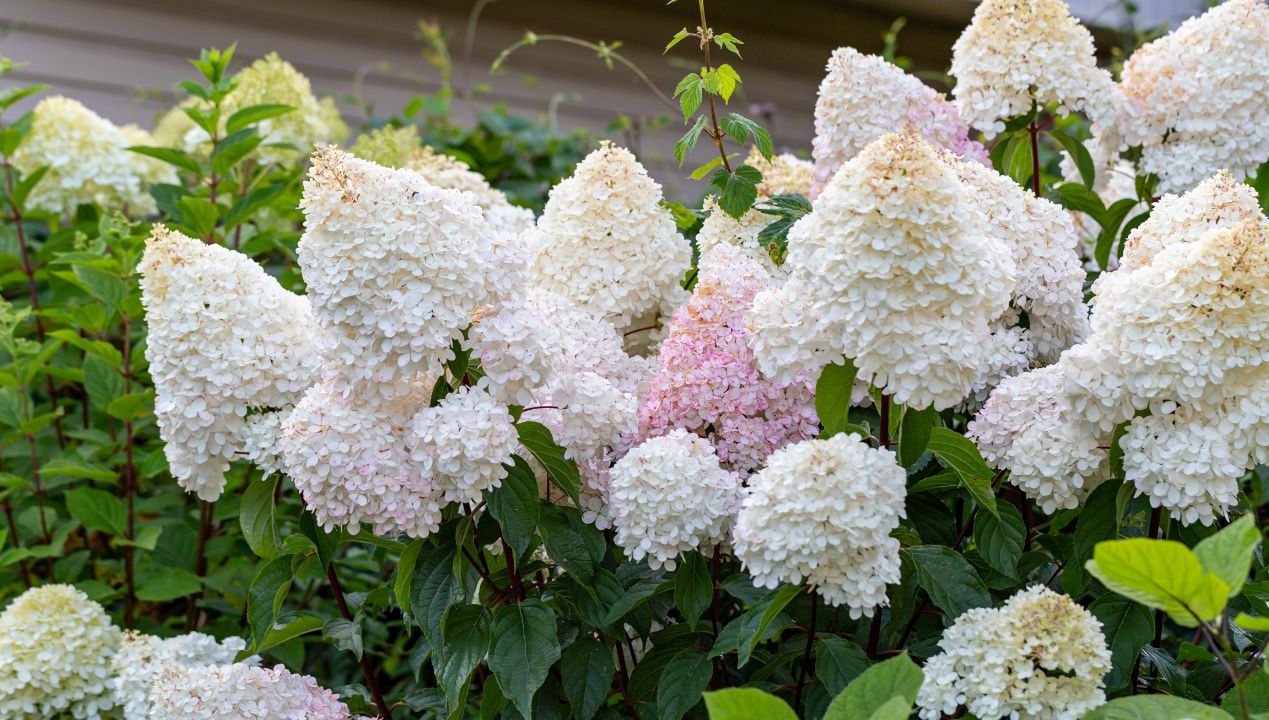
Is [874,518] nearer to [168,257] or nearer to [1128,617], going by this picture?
[1128,617]

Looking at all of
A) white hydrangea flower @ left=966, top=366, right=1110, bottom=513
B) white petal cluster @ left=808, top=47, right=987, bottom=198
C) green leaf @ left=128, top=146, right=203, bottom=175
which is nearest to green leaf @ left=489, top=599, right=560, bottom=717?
white hydrangea flower @ left=966, top=366, right=1110, bottom=513

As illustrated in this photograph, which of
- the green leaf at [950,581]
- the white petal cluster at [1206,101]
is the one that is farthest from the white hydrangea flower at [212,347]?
the white petal cluster at [1206,101]

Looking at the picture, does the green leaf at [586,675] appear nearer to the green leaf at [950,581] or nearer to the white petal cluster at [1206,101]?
the green leaf at [950,581]

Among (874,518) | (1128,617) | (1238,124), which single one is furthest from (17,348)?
(1238,124)

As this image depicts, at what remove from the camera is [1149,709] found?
45.9 inches

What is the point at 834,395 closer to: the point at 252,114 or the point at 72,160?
the point at 252,114

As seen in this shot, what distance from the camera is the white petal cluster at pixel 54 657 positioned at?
199 cm

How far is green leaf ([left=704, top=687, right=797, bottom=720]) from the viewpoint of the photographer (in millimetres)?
1035

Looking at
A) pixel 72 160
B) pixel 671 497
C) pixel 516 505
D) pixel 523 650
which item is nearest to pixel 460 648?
pixel 523 650

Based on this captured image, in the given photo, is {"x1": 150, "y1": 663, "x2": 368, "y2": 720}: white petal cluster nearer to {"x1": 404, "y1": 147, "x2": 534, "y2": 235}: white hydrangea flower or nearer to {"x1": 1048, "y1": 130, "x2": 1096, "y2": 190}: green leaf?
{"x1": 404, "y1": 147, "x2": 534, "y2": 235}: white hydrangea flower

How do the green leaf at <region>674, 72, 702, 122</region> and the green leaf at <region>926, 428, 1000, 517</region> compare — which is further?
the green leaf at <region>674, 72, 702, 122</region>

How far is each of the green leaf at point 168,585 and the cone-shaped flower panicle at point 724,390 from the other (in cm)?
125

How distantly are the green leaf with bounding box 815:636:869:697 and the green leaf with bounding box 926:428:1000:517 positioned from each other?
0.22 metres

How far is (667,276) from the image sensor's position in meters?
1.69
